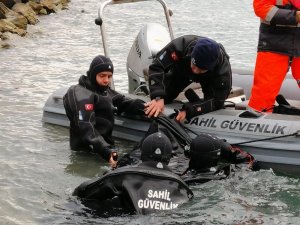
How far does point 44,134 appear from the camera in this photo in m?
6.48

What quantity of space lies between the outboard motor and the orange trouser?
1359mm

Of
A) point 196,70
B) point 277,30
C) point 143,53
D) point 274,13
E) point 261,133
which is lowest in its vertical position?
point 261,133

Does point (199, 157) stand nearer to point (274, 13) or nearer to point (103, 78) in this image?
point (103, 78)

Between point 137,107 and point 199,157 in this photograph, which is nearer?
point 199,157

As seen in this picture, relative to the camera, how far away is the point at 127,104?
6.00m

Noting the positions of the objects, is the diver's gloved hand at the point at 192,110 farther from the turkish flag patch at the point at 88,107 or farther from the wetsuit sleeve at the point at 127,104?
the turkish flag patch at the point at 88,107

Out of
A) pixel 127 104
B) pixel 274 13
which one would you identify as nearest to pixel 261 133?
pixel 274 13

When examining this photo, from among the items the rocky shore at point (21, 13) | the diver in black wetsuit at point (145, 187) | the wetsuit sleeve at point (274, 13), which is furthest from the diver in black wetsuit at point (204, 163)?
the rocky shore at point (21, 13)

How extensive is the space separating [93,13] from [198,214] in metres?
14.1

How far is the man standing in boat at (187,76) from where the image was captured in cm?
558

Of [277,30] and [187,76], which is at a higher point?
[277,30]

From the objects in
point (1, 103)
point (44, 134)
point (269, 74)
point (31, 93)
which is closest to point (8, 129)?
point (44, 134)

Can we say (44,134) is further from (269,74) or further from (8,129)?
(269,74)

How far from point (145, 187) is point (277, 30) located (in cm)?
219
